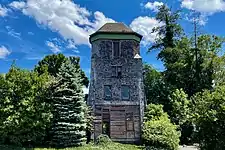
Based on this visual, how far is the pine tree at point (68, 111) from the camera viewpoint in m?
21.9

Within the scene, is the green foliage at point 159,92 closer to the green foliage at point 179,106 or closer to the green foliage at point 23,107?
the green foliage at point 179,106

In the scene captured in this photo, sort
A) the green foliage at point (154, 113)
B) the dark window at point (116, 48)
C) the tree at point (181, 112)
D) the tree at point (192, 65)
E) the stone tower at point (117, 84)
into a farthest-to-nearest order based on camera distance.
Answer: the tree at point (192, 65), the tree at point (181, 112), the dark window at point (116, 48), the green foliage at point (154, 113), the stone tower at point (117, 84)

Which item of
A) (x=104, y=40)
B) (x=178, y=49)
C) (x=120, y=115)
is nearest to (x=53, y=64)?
(x=104, y=40)

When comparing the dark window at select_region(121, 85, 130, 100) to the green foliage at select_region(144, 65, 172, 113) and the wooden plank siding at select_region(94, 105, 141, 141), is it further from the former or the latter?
the green foliage at select_region(144, 65, 172, 113)

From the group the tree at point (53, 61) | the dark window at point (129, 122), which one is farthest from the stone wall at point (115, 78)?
the tree at point (53, 61)

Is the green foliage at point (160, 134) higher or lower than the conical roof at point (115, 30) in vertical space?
lower

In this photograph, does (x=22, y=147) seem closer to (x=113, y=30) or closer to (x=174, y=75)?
(x=113, y=30)

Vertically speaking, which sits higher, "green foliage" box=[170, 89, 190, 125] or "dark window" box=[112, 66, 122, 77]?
"dark window" box=[112, 66, 122, 77]

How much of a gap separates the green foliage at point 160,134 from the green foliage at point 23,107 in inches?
351

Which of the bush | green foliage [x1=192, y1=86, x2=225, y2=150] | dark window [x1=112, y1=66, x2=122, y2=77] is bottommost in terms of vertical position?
the bush

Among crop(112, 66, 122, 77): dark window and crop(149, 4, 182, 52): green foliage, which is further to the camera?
crop(149, 4, 182, 52): green foliage

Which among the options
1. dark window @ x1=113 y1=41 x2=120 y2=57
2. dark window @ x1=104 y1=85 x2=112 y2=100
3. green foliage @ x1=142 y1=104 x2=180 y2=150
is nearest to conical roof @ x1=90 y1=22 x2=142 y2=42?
dark window @ x1=113 y1=41 x2=120 y2=57

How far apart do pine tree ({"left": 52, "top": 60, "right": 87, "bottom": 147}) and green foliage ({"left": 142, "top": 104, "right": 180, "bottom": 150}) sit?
237 inches

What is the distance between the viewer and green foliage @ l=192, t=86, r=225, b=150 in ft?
46.0
